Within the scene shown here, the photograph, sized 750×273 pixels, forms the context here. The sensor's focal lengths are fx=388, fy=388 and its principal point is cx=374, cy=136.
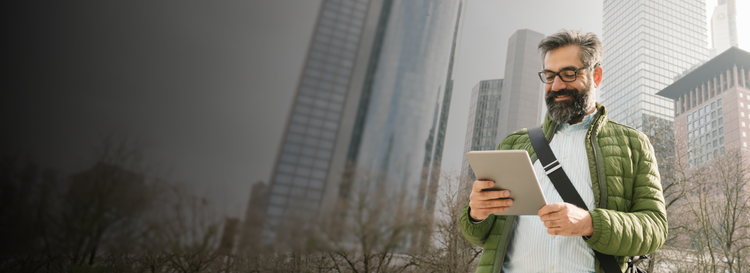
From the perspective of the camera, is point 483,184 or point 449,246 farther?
point 449,246

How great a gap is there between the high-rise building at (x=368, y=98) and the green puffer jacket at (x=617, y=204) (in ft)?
55.3

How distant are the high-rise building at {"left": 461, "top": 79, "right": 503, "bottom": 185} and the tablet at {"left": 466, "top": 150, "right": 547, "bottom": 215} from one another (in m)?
19.7

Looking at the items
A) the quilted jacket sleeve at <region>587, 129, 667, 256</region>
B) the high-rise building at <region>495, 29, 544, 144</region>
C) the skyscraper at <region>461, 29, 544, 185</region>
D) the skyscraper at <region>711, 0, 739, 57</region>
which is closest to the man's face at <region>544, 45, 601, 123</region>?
the quilted jacket sleeve at <region>587, 129, 667, 256</region>

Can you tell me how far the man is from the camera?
2.74ft

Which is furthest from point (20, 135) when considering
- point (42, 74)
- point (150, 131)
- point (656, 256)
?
point (656, 256)

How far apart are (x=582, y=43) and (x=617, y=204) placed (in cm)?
48

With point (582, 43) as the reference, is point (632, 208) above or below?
below

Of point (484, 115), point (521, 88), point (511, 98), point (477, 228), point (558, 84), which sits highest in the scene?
point (521, 88)

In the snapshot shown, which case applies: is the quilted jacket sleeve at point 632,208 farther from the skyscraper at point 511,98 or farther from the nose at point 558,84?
the skyscraper at point 511,98

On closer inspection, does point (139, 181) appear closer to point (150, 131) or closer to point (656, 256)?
point (150, 131)

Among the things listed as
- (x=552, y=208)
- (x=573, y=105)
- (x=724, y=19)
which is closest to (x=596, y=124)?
(x=573, y=105)

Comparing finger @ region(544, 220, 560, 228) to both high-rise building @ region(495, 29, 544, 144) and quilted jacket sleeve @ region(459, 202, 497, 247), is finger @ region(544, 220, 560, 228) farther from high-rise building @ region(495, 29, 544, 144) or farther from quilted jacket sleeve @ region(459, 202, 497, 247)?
high-rise building @ region(495, 29, 544, 144)

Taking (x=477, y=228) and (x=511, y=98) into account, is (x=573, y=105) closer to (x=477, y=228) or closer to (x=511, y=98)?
(x=477, y=228)

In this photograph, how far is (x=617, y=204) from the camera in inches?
36.5
